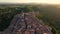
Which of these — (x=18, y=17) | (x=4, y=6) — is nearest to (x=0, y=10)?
(x=4, y=6)

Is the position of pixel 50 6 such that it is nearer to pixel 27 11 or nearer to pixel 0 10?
pixel 27 11

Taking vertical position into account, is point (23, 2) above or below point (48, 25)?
above

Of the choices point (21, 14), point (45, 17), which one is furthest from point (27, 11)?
point (45, 17)
